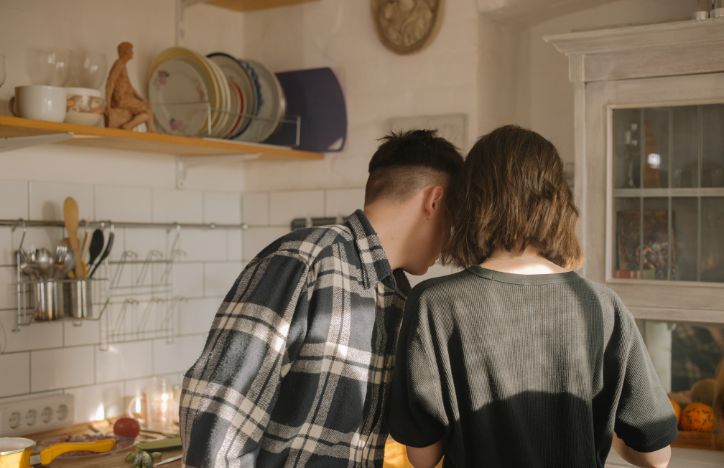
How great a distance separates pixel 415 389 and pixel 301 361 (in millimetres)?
181

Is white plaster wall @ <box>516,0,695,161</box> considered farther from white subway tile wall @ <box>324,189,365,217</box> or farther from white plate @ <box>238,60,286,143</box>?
white plate @ <box>238,60,286,143</box>

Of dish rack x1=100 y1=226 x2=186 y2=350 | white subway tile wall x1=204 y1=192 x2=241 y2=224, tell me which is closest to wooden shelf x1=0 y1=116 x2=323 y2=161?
white subway tile wall x1=204 y1=192 x2=241 y2=224

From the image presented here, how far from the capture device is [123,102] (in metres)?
2.49

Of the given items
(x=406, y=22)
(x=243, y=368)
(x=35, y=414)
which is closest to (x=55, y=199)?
(x=35, y=414)

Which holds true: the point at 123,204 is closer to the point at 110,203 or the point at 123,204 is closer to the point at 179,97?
the point at 110,203

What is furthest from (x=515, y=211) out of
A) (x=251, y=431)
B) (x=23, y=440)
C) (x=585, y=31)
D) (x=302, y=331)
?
(x=23, y=440)

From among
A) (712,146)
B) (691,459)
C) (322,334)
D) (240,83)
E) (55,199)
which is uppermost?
(240,83)

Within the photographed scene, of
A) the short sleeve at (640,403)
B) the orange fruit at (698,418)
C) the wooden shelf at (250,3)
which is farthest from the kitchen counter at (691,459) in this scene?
the wooden shelf at (250,3)

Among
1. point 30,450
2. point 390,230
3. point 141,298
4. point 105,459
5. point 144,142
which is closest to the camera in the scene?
point 390,230

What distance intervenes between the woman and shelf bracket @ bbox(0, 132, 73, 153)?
124 centimetres

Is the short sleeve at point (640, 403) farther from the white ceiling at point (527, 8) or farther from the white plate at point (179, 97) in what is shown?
the white plate at point (179, 97)

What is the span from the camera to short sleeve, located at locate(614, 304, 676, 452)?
54.0 inches

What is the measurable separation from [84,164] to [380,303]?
146 centimetres

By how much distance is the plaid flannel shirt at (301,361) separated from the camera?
1.27m
